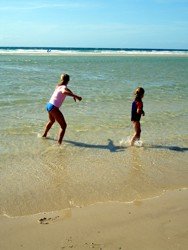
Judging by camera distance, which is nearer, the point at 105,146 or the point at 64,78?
the point at 105,146

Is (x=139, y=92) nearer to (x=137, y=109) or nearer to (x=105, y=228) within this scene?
(x=137, y=109)

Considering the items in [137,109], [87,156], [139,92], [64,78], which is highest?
[64,78]

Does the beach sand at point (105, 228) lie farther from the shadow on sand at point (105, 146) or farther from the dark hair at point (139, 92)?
the dark hair at point (139, 92)

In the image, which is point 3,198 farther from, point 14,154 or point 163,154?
point 163,154

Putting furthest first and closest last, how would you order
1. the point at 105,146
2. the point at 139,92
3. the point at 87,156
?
the point at 139,92
the point at 105,146
the point at 87,156

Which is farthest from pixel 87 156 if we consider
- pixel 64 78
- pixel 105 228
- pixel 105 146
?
pixel 105 228

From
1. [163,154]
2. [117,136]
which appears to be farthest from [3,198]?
[117,136]

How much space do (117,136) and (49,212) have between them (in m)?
4.24

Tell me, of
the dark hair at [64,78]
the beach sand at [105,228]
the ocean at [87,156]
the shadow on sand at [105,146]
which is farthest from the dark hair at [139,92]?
the beach sand at [105,228]

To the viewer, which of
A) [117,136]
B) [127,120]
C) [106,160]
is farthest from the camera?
[127,120]

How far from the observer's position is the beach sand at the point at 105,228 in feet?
12.8

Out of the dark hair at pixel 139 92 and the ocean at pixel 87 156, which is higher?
the dark hair at pixel 139 92

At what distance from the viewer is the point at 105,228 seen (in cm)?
421

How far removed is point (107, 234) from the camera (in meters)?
4.08
